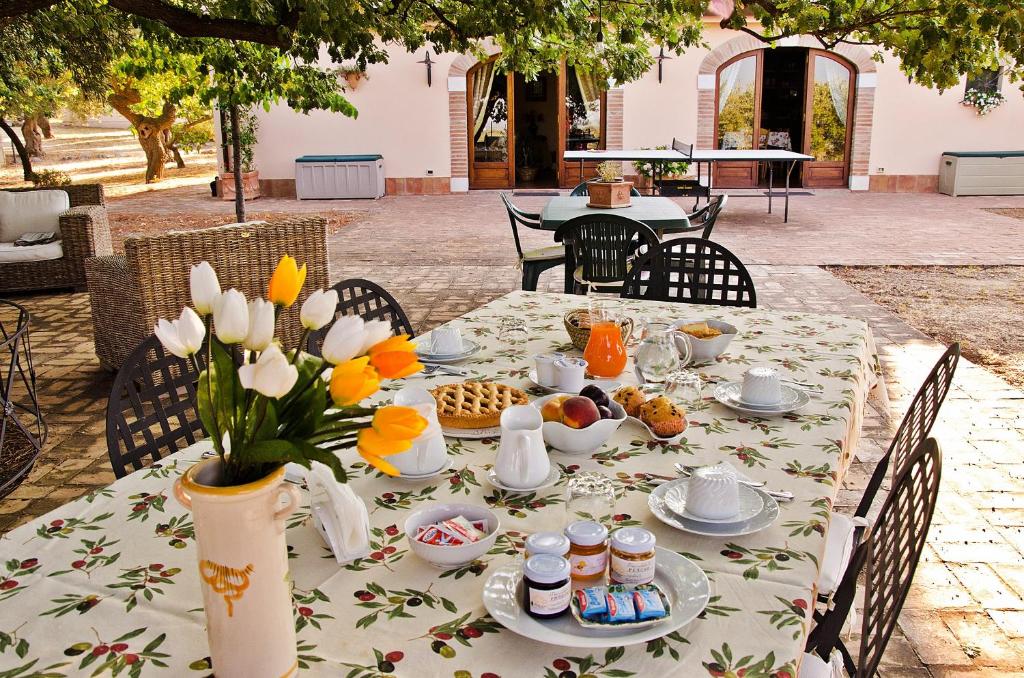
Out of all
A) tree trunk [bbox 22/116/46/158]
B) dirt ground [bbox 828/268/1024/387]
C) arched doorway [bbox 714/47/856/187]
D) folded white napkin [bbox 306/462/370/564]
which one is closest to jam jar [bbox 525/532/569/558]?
folded white napkin [bbox 306/462/370/564]

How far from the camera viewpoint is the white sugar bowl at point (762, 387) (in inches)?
83.4

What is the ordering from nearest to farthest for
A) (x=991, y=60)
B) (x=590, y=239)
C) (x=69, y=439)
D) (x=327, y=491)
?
(x=327, y=491)
(x=991, y=60)
(x=69, y=439)
(x=590, y=239)

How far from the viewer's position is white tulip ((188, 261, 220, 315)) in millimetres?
1120

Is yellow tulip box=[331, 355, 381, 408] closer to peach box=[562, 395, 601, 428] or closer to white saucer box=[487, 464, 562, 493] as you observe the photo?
white saucer box=[487, 464, 562, 493]

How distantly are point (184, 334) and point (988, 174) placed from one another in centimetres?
1504

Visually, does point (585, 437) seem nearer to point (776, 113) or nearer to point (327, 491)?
point (327, 491)

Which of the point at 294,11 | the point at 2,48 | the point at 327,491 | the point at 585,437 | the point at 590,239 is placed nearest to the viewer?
the point at 327,491

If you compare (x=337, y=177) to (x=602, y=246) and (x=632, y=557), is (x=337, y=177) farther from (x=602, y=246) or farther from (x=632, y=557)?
(x=632, y=557)

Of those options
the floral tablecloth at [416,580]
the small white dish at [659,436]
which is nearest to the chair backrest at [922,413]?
the floral tablecloth at [416,580]

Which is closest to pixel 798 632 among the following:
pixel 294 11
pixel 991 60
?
pixel 991 60

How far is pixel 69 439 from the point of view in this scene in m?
3.90

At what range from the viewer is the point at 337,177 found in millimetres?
14203

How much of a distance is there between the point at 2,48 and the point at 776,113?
11990 mm

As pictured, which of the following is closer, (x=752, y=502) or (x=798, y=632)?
(x=798, y=632)
